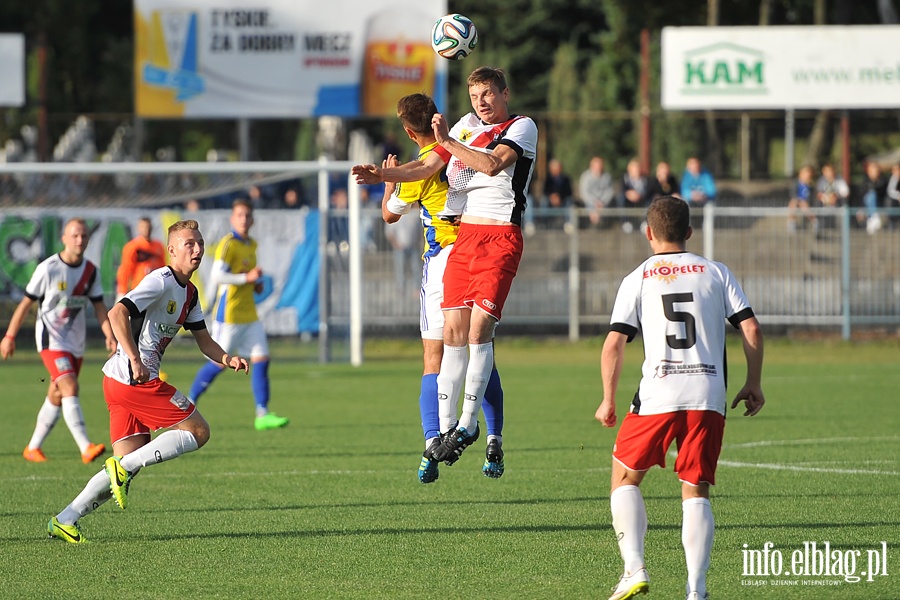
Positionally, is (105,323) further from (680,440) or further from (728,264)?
(728,264)

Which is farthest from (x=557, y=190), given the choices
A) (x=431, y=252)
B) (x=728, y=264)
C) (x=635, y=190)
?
(x=431, y=252)

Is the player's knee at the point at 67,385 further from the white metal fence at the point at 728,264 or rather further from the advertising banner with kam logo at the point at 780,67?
the advertising banner with kam logo at the point at 780,67

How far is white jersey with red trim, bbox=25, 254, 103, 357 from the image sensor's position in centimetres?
1171

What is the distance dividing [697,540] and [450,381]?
301cm

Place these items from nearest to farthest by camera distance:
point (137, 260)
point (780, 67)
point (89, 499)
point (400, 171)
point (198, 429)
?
point (89, 499)
point (198, 429)
point (400, 171)
point (137, 260)
point (780, 67)

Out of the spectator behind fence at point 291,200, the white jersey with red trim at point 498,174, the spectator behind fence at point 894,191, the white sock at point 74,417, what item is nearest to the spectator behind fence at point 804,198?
the spectator behind fence at point 894,191

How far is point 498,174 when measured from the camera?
8500 millimetres

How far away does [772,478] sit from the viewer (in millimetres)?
10094

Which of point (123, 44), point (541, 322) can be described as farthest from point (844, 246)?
point (123, 44)

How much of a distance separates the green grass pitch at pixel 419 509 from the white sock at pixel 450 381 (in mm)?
674

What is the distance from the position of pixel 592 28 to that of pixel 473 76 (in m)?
46.9

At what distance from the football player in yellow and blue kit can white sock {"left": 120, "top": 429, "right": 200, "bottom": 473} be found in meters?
5.69

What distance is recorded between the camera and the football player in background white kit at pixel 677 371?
6012 millimetres

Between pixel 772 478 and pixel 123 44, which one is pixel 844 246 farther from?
pixel 123 44
